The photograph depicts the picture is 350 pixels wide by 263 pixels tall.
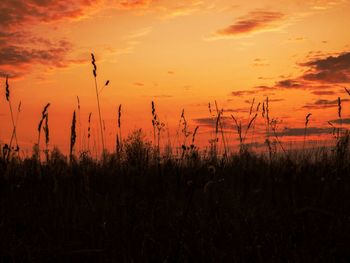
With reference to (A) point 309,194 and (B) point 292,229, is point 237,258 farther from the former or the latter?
(A) point 309,194

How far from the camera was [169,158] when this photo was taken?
27.7 ft

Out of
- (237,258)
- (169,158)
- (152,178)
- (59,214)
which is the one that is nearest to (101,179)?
(152,178)

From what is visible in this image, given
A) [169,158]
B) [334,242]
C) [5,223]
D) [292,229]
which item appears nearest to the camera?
[334,242]

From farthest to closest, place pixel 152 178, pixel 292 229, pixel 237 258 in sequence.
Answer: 1. pixel 152 178
2. pixel 292 229
3. pixel 237 258

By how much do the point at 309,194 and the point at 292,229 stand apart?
1806mm

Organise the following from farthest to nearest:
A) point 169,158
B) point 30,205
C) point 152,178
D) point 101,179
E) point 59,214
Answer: point 169,158 → point 101,179 → point 152,178 → point 30,205 → point 59,214

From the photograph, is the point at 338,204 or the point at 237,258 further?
Result: the point at 338,204

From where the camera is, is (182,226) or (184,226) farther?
(184,226)

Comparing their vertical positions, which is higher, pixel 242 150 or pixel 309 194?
pixel 242 150

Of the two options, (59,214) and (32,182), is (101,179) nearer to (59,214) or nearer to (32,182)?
(32,182)

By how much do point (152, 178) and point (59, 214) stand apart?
233cm

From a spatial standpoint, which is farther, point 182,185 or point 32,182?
point 32,182

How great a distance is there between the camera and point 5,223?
3.96 meters

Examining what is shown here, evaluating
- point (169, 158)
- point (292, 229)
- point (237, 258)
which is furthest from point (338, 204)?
point (169, 158)
